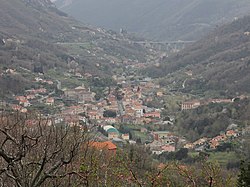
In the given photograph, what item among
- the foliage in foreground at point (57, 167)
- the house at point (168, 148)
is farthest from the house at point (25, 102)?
the foliage in foreground at point (57, 167)

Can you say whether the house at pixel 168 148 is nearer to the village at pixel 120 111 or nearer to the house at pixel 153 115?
the village at pixel 120 111

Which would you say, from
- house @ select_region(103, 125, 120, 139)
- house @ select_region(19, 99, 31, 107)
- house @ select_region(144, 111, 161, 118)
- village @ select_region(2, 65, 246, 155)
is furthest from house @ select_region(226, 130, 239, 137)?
house @ select_region(19, 99, 31, 107)

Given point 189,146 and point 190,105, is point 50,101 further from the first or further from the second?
point 189,146

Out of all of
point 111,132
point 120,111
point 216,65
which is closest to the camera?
point 111,132

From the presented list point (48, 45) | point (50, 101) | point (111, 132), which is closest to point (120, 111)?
point (50, 101)

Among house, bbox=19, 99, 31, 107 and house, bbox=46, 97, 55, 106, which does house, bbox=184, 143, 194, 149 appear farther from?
house, bbox=46, 97, 55, 106

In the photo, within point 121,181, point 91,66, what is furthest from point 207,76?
point 121,181

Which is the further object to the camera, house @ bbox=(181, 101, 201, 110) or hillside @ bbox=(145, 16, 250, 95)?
hillside @ bbox=(145, 16, 250, 95)
